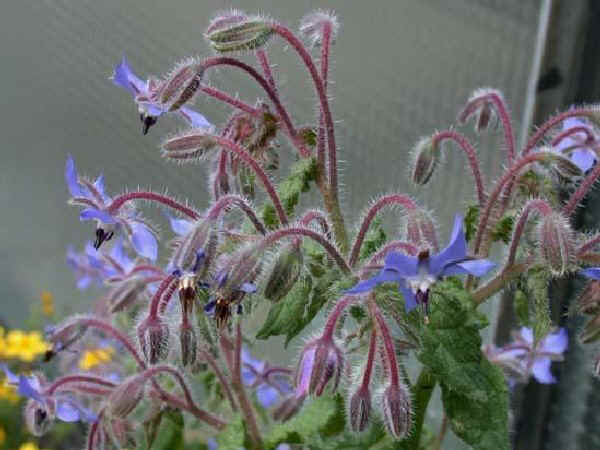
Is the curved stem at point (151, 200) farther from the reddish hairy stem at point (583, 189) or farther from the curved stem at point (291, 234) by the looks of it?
the reddish hairy stem at point (583, 189)

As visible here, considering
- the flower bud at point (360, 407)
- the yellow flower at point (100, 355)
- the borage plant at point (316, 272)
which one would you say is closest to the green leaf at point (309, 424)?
the borage plant at point (316, 272)

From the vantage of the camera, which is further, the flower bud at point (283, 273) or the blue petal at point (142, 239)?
the blue petal at point (142, 239)

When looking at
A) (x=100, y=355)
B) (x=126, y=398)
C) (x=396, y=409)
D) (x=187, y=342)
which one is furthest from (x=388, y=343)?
(x=100, y=355)

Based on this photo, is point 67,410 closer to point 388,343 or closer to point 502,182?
point 388,343

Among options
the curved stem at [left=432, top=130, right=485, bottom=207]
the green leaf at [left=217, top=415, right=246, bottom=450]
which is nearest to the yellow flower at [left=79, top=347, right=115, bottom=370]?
the green leaf at [left=217, top=415, right=246, bottom=450]

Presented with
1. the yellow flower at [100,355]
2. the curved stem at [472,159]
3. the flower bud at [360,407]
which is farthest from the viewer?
the yellow flower at [100,355]

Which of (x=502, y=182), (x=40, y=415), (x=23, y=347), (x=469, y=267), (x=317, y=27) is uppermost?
(x=23, y=347)

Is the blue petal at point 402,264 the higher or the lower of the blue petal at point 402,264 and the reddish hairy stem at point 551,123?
the lower

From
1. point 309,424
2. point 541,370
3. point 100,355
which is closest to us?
point 309,424
